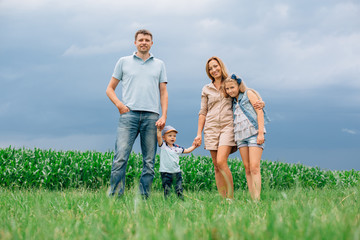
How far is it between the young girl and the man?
1.31 metres

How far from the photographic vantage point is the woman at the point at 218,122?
5.86 meters

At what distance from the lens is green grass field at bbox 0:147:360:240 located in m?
2.51

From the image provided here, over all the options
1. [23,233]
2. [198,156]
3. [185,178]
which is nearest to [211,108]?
[23,233]

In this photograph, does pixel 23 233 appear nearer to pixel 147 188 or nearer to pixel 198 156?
pixel 147 188

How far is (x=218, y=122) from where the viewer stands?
600 cm

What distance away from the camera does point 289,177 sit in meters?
11.9

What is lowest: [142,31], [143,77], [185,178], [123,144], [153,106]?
[185,178]

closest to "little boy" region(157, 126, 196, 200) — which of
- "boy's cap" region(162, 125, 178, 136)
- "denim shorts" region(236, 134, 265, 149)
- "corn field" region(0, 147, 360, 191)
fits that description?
"boy's cap" region(162, 125, 178, 136)

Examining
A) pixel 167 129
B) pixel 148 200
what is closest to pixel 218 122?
pixel 167 129

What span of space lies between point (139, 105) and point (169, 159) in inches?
43.0

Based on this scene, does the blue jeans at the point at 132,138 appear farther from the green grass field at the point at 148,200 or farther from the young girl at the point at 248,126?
the young girl at the point at 248,126

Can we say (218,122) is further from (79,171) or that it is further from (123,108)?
(79,171)

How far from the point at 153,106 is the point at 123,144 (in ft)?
2.83

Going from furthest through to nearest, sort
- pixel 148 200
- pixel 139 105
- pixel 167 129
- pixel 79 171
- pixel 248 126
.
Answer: pixel 79 171, pixel 167 129, pixel 139 105, pixel 248 126, pixel 148 200
